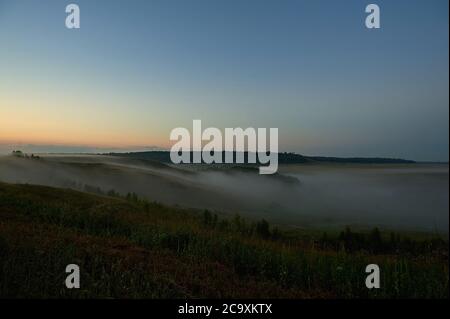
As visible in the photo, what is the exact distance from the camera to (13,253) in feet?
33.9

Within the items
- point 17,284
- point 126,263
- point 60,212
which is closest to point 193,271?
point 126,263

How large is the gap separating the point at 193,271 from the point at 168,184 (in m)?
83.7

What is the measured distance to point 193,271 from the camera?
35.1ft

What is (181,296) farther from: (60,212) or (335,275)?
(60,212)
